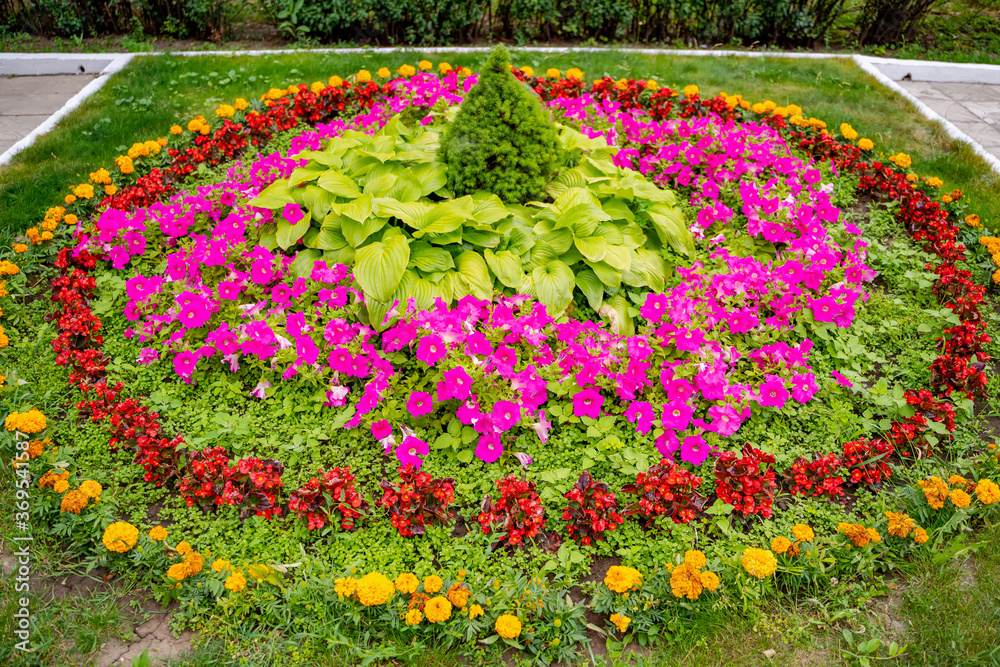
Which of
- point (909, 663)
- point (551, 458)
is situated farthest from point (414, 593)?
point (909, 663)

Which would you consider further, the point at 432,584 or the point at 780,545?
the point at 780,545

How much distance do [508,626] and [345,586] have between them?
2.16ft

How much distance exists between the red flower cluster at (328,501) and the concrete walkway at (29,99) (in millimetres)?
5046

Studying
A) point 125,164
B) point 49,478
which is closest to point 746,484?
point 49,478

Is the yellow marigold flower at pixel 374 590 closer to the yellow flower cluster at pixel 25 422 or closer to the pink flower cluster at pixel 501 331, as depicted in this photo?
the pink flower cluster at pixel 501 331

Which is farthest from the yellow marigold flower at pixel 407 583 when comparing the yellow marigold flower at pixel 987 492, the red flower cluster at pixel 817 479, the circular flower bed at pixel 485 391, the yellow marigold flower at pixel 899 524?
the yellow marigold flower at pixel 987 492

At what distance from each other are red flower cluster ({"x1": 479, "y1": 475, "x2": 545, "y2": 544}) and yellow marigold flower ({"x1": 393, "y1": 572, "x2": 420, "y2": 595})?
446 millimetres

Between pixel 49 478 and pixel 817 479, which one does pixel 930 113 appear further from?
pixel 49 478

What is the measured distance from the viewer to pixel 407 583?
263cm

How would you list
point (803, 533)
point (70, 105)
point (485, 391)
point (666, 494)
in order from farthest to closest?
point (70, 105), point (485, 391), point (666, 494), point (803, 533)

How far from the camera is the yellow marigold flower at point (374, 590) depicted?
255cm

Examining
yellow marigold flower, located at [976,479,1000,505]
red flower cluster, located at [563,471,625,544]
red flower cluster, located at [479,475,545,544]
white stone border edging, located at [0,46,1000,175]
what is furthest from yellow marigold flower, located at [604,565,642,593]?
white stone border edging, located at [0,46,1000,175]

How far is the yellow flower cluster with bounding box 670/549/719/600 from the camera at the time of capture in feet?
8.73

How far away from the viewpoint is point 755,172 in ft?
16.9
